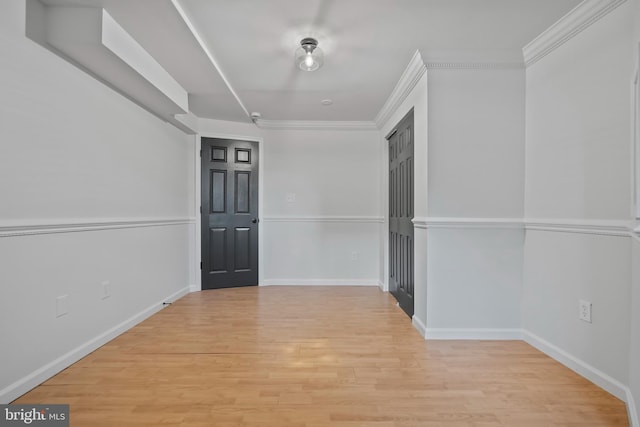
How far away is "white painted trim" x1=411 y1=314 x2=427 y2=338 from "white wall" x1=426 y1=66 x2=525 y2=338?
63 mm

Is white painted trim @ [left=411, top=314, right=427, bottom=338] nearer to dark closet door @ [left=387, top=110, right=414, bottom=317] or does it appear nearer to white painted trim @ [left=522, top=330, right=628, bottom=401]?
dark closet door @ [left=387, top=110, right=414, bottom=317]

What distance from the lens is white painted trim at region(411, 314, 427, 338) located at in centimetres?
277

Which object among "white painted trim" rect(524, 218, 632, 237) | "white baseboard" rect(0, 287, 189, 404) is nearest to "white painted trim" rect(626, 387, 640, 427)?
"white painted trim" rect(524, 218, 632, 237)

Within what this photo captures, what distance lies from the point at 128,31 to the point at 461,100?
250cm

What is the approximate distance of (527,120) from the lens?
106 inches

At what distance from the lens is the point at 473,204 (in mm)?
2742

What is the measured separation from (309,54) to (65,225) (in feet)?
6.72

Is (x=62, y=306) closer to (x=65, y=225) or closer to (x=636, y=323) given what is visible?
(x=65, y=225)

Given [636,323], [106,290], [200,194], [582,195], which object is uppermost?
[200,194]

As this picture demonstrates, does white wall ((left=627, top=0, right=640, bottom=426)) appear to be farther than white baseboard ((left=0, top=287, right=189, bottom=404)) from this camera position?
No

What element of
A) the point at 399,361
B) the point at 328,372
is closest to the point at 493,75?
the point at 399,361

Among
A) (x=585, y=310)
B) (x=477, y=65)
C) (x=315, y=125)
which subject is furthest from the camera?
(x=315, y=125)

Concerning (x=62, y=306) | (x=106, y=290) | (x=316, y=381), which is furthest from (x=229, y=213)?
(x=316, y=381)

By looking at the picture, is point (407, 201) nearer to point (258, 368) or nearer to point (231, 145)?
point (258, 368)
